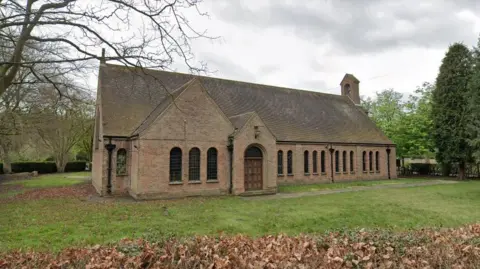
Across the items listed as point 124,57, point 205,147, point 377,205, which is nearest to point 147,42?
point 124,57

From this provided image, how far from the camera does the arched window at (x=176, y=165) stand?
19.2 m

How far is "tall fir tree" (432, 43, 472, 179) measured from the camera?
113 ft

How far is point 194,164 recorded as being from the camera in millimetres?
19891

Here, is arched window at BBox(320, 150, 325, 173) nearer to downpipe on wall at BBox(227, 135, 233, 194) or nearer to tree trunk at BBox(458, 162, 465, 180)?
downpipe on wall at BBox(227, 135, 233, 194)

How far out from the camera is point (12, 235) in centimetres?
998

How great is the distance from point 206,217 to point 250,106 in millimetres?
16895

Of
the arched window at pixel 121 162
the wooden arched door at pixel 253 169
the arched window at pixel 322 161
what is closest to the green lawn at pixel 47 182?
the arched window at pixel 121 162

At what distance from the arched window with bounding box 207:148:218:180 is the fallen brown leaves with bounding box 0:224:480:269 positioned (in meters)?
14.9

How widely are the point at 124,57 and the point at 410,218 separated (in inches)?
510

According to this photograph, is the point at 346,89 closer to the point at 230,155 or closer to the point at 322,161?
the point at 322,161

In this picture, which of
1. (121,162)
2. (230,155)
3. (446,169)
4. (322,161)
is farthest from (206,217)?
(446,169)

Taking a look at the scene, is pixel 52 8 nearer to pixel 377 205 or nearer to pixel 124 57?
pixel 124 57

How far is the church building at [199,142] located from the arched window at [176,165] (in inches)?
2.5

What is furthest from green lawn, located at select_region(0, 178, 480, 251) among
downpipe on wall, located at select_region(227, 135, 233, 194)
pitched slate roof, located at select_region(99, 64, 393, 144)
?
pitched slate roof, located at select_region(99, 64, 393, 144)
